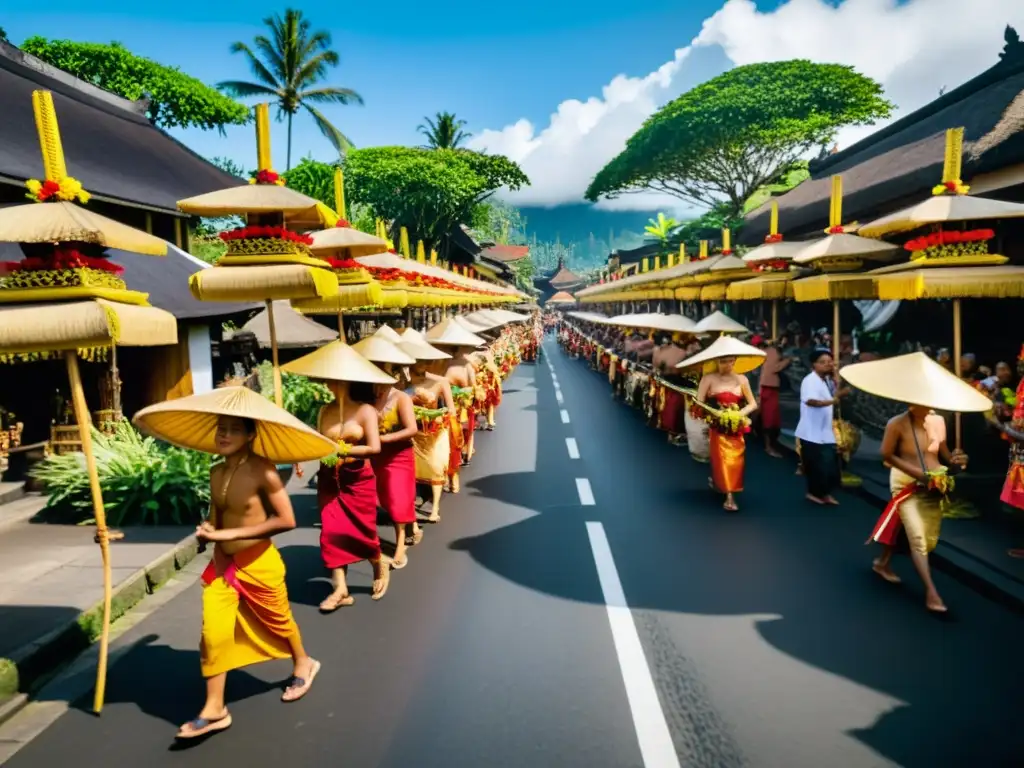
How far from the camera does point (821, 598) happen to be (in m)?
5.52

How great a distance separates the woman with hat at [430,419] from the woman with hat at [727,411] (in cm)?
308

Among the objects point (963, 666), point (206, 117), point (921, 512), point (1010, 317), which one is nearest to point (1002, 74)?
point (1010, 317)

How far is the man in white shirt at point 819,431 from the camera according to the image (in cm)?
830

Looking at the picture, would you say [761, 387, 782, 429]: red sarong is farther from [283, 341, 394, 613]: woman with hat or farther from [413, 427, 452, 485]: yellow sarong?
[283, 341, 394, 613]: woman with hat

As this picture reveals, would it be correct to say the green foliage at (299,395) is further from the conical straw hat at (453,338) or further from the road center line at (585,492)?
the road center line at (585,492)

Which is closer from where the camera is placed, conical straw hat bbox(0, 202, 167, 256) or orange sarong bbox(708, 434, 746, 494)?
conical straw hat bbox(0, 202, 167, 256)

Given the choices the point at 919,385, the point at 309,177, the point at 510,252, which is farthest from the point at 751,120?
the point at 510,252

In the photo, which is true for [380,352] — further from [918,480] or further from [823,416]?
[823,416]

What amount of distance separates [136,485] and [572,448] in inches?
270

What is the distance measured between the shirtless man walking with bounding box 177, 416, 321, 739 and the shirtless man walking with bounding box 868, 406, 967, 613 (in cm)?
437

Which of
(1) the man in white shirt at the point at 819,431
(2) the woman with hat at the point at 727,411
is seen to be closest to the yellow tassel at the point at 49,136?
(2) the woman with hat at the point at 727,411

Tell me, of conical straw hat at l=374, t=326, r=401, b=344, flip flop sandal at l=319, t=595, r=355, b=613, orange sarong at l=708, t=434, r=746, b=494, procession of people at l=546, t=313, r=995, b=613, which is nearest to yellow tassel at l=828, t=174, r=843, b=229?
procession of people at l=546, t=313, r=995, b=613

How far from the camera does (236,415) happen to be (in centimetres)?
380

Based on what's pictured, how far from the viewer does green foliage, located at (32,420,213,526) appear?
24.9 ft
